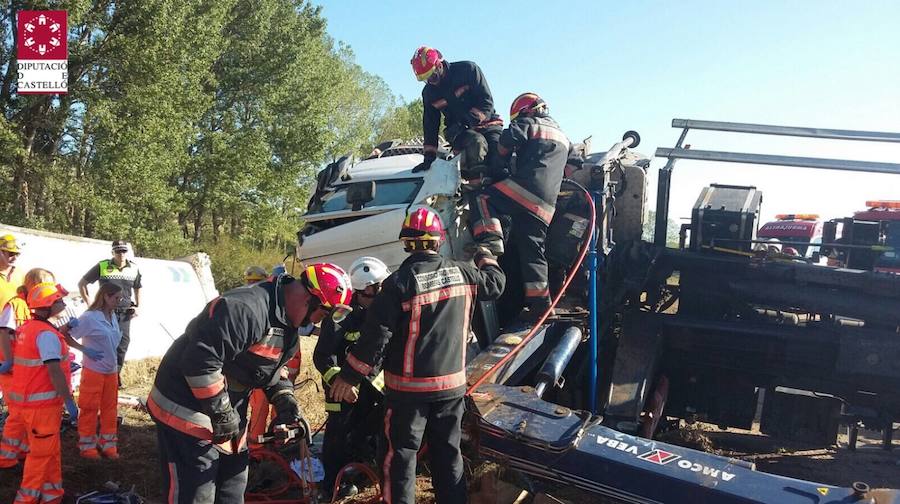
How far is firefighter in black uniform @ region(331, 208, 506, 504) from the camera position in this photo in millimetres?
3211

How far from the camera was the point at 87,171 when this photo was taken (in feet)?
47.2

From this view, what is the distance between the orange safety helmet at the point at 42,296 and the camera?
12.7ft

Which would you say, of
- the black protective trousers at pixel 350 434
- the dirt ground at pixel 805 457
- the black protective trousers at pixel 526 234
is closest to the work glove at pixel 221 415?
the black protective trousers at pixel 350 434

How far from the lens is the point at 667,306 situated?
235 inches

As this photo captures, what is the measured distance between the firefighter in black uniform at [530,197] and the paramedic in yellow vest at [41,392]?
2759 millimetres

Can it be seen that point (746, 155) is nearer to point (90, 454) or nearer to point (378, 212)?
point (378, 212)

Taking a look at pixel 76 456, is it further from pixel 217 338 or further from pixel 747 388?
pixel 747 388

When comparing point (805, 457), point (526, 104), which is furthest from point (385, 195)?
point (805, 457)

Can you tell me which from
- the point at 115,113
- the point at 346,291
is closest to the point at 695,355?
the point at 346,291

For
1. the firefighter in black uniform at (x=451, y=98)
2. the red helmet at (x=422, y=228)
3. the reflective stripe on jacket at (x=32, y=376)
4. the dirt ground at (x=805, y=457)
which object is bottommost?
the dirt ground at (x=805, y=457)

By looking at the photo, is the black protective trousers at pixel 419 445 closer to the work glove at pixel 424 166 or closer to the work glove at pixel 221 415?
the work glove at pixel 221 415

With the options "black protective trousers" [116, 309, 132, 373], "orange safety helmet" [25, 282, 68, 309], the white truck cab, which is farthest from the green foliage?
"orange safety helmet" [25, 282, 68, 309]

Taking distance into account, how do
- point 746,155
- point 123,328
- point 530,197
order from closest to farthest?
point 530,197 → point 746,155 → point 123,328

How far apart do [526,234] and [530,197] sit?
0.90 feet
